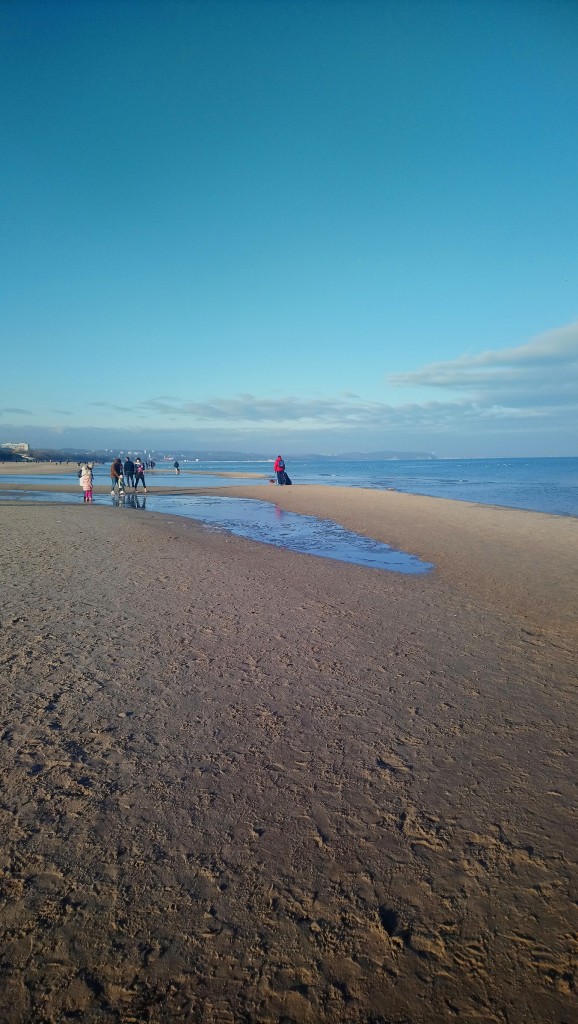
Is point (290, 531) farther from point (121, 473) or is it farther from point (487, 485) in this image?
point (487, 485)

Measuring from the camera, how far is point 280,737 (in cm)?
414

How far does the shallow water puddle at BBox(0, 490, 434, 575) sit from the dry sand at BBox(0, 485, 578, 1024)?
478 cm

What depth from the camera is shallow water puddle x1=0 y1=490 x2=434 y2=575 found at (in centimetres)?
1212

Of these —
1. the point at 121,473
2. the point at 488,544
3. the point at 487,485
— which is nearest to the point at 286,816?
the point at 488,544

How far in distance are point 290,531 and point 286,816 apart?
13851 mm

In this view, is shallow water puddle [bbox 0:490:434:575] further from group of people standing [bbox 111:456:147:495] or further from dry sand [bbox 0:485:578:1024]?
dry sand [bbox 0:485:578:1024]

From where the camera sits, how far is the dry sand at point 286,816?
2.24m

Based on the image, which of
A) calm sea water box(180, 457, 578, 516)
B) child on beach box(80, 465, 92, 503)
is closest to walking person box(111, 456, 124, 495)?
child on beach box(80, 465, 92, 503)

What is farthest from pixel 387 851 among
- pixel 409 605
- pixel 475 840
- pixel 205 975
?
pixel 409 605

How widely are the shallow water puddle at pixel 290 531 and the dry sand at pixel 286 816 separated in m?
4.78

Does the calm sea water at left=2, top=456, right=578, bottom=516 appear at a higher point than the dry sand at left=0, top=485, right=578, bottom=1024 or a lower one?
higher

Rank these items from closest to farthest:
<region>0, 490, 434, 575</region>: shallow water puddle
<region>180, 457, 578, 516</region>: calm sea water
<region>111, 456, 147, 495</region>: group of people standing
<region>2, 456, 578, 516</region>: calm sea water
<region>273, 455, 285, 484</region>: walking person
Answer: <region>0, 490, 434, 575</region>: shallow water puddle → <region>111, 456, 147, 495</region>: group of people standing → <region>180, 457, 578, 516</region>: calm sea water → <region>2, 456, 578, 516</region>: calm sea water → <region>273, 455, 285, 484</region>: walking person

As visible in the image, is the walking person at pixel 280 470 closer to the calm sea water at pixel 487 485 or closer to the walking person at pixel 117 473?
the calm sea water at pixel 487 485

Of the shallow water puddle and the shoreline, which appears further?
the shallow water puddle
